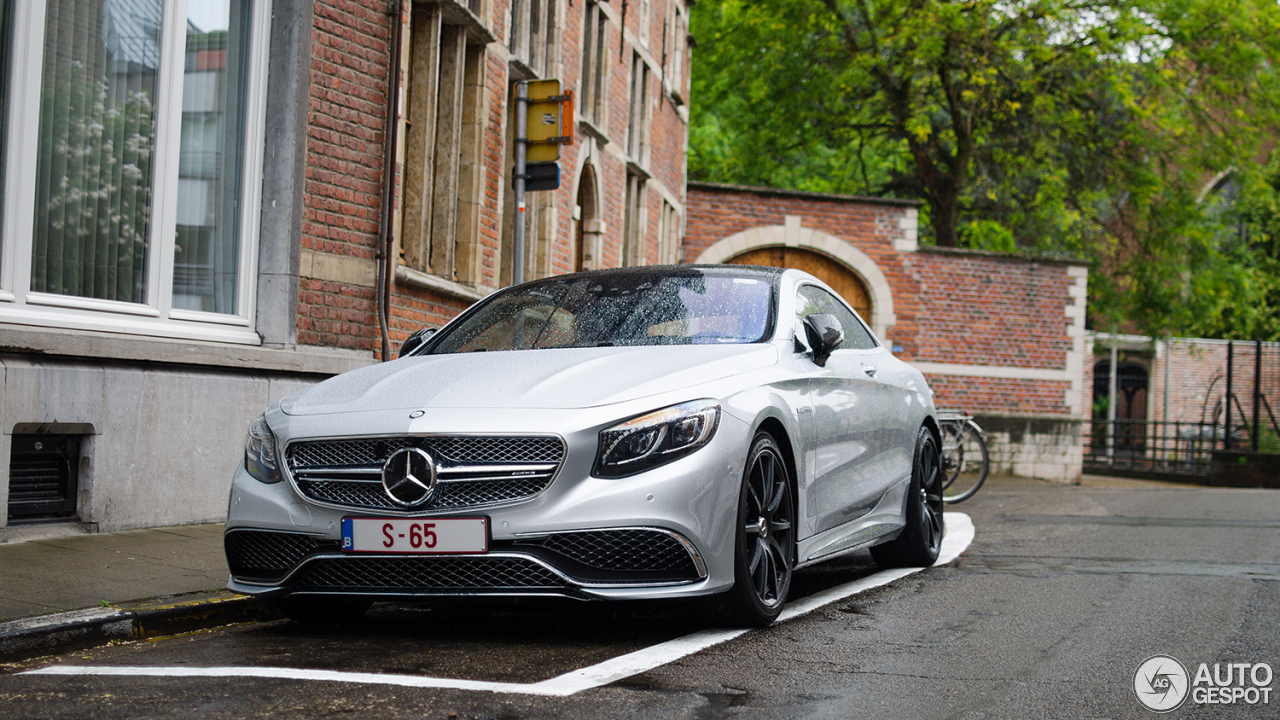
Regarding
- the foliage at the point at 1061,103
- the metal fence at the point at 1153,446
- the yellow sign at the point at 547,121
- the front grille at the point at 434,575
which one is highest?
the foliage at the point at 1061,103

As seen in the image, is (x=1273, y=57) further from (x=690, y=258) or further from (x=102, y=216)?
(x=102, y=216)

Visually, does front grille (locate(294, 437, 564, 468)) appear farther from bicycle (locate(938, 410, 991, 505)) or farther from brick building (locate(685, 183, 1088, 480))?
brick building (locate(685, 183, 1088, 480))

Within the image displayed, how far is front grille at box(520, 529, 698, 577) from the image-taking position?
14.8 feet

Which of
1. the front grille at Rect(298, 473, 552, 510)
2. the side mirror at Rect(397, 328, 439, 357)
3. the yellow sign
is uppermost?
the yellow sign

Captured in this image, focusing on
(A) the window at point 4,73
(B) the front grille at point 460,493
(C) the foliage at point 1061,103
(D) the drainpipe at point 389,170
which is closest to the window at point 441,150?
(D) the drainpipe at point 389,170

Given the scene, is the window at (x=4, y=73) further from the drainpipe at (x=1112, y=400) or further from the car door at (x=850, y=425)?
the drainpipe at (x=1112, y=400)

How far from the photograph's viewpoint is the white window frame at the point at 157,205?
7543 mm

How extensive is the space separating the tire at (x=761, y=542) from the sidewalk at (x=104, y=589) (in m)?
2.00

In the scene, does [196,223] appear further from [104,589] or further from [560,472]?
[560,472]

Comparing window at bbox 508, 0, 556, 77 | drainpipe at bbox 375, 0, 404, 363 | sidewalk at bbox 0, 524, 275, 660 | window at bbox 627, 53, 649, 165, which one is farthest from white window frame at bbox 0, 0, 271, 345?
window at bbox 627, 53, 649, 165

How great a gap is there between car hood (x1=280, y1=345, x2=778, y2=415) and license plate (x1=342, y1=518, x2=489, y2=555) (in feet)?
1.47

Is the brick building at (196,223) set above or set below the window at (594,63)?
below

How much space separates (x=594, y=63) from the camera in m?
18.9

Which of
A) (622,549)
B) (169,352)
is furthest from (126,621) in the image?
(169,352)
